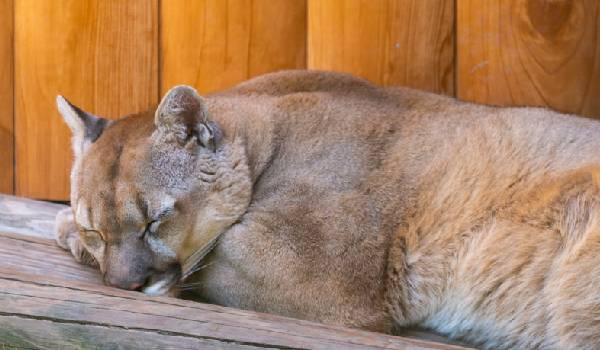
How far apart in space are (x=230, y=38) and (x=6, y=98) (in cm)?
107

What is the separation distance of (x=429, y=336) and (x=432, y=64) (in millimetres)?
1294

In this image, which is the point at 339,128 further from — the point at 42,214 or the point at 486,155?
the point at 42,214

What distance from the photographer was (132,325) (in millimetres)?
2143

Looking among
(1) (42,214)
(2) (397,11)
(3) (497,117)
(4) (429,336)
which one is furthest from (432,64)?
(1) (42,214)

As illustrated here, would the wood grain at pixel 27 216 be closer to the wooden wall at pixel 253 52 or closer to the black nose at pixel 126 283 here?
the wooden wall at pixel 253 52

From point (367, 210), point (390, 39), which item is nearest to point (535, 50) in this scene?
point (390, 39)

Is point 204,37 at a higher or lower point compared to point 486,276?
higher

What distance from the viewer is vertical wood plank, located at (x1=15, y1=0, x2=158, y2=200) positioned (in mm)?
3867

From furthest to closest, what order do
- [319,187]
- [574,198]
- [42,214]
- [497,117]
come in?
[42,214], [497,117], [319,187], [574,198]

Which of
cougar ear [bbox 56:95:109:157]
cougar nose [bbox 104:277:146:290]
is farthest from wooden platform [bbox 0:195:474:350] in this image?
cougar ear [bbox 56:95:109:157]

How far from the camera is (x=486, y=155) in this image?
120 inches

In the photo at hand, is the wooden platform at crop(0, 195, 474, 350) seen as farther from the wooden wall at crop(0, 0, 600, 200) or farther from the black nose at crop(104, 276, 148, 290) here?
the wooden wall at crop(0, 0, 600, 200)

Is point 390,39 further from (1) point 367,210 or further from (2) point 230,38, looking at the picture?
(1) point 367,210

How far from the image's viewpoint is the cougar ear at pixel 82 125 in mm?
3223
